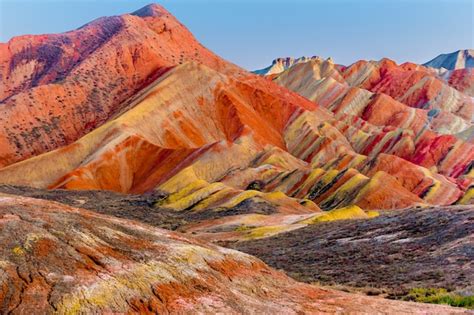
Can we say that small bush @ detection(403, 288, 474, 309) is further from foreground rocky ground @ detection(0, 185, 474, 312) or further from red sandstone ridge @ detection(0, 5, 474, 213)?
red sandstone ridge @ detection(0, 5, 474, 213)

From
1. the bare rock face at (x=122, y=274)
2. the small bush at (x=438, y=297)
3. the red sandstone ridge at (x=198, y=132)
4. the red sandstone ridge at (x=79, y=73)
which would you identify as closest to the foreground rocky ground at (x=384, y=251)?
the small bush at (x=438, y=297)

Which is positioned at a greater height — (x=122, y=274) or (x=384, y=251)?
(x=122, y=274)

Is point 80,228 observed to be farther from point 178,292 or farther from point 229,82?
point 229,82

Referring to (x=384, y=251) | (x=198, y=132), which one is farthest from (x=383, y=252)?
(x=198, y=132)

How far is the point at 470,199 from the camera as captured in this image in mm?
99375

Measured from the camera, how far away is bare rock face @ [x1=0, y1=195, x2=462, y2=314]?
1900 centimetres

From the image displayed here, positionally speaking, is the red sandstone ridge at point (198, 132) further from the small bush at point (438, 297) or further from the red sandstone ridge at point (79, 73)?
the small bush at point (438, 297)

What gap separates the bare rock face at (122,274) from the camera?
62.3 feet

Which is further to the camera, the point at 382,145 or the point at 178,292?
the point at 382,145

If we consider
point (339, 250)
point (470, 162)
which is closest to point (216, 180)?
point (470, 162)

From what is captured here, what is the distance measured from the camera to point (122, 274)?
67.9 ft

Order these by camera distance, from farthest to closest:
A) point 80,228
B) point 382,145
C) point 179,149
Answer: point 382,145
point 179,149
point 80,228

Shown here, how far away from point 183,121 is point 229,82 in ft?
77.3

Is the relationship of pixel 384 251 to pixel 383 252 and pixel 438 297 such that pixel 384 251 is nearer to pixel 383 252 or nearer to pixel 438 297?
pixel 383 252
